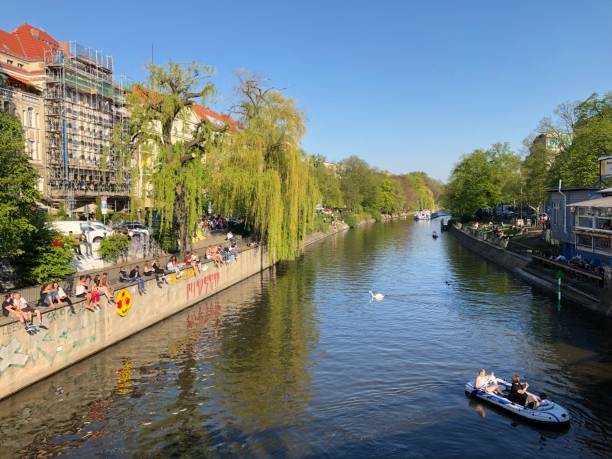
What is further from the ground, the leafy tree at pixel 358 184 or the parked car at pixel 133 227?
the leafy tree at pixel 358 184

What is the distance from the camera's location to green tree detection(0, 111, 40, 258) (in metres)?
21.1

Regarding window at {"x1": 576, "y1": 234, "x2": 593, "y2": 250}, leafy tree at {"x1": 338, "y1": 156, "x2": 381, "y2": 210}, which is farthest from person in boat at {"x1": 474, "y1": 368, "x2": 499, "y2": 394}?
leafy tree at {"x1": 338, "y1": 156, "x2": 381, "y2": 210}

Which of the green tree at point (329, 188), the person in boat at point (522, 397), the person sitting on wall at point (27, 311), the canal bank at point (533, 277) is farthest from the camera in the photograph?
the green tree at point (329, 188)

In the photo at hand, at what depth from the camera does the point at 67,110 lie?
Result: 184 ft

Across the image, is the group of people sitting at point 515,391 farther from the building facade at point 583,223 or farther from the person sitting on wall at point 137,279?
the building facade at point 583,223

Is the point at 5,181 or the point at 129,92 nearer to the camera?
the point at 5,181

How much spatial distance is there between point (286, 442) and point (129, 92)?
25.8 metres

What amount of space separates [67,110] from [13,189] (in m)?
38.2

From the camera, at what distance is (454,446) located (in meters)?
16.2

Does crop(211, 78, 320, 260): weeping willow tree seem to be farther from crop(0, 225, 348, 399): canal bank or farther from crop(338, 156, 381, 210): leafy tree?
crop(338, 156, 381, 210): leafy tree

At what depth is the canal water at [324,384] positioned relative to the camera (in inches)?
640

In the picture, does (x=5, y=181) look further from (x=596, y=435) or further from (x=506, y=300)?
(x=506, y=300)

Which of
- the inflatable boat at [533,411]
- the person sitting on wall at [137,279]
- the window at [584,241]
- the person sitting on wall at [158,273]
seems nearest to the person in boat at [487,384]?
the inflatable boat at [533,411]

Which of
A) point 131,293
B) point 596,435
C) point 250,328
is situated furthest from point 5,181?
point 596,435
